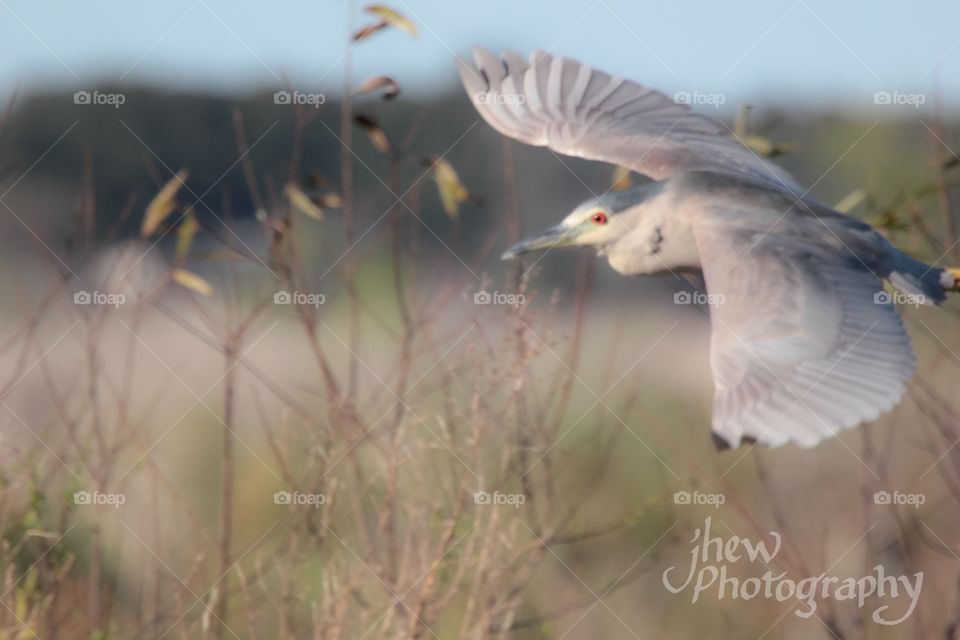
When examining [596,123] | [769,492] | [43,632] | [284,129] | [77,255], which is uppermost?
[284,129]

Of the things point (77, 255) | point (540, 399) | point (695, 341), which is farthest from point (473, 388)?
point (695, 341)

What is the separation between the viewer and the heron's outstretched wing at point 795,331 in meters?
3.70

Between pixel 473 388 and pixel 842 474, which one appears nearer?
pixel 473 388

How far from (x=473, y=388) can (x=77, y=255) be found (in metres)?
1.44

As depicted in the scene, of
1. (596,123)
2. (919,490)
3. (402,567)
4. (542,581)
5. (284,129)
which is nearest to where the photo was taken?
(402,567)

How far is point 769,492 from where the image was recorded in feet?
13.9

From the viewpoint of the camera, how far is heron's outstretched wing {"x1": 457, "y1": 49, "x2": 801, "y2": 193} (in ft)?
16.8

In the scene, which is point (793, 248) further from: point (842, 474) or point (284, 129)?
point (284, 129)
